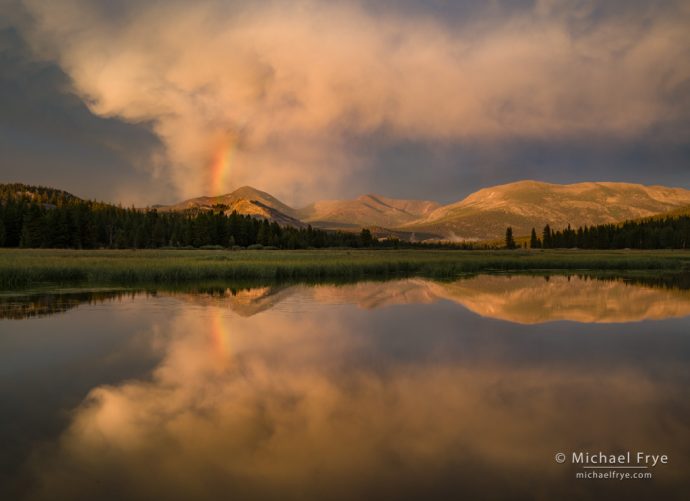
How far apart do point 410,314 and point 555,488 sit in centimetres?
1844

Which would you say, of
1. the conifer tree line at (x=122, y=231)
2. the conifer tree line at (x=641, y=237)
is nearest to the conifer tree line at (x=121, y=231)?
the conifer tree line at (x=122, y=231)

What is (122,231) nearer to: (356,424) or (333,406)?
(333,406)

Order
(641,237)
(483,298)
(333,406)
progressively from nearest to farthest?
(333,406)
(483,298)
(641,237)

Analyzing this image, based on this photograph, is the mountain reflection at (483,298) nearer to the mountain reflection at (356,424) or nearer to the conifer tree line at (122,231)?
the mountain reflection at (356,424)

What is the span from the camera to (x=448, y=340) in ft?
62.8

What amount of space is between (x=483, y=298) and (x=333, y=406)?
80.3 feet

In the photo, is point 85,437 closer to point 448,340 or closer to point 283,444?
point 283,444

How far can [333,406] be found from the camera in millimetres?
11289

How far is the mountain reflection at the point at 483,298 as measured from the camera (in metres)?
25.7

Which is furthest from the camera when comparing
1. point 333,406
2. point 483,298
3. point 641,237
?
point 641,237

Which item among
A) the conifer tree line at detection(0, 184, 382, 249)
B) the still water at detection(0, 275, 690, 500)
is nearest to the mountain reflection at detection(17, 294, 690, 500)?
the still water at detection(0, 275, 690, 500)

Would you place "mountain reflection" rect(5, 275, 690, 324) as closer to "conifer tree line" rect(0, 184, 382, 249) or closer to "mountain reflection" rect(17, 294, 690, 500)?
"mountain reflection" rect(17, 294, 690, 500)

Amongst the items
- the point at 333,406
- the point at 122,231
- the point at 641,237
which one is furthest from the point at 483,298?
the point at 641,237

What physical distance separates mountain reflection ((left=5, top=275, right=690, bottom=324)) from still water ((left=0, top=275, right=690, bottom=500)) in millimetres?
2110
